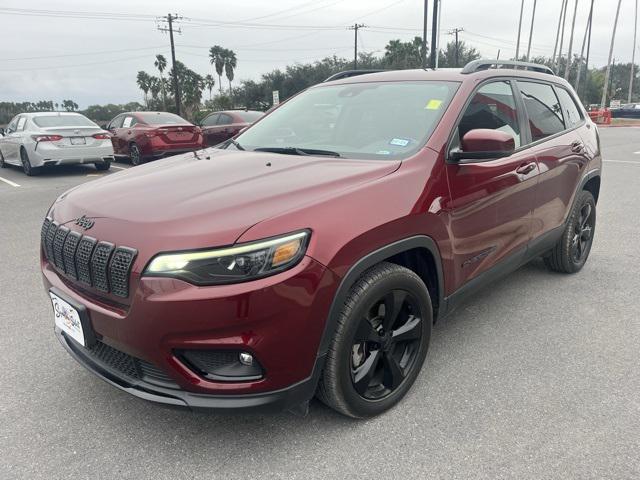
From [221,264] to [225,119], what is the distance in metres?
11.8

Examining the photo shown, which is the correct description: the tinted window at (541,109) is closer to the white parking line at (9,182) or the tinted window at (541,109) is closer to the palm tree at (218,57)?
the white parking line at (9,182)

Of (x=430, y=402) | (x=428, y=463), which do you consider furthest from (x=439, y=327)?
(x=428, y=463)

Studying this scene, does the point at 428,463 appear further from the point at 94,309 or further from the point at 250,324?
the point at 94,309

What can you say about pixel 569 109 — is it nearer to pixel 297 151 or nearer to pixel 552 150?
pixel 552 150

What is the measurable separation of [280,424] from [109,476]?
78 centimetres

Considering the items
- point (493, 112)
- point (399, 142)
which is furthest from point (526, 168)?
point (399, 142)

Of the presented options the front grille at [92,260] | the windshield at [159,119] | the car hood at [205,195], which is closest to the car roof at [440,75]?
the car hood at [205,195]

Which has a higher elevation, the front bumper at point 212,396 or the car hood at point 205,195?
the car hood at point 205,195

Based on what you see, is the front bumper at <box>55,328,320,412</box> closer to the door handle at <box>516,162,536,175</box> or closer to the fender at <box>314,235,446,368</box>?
the fender at <box>314,235,446,368</box>

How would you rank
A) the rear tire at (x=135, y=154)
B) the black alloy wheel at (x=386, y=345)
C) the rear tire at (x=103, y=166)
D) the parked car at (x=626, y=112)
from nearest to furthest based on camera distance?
the black alloy wheel at (x=386, y=345)
the rear tire at (x=103, y=166)
the rear tire at (x=135, y=154)
the parked car at (x=626, y=112)

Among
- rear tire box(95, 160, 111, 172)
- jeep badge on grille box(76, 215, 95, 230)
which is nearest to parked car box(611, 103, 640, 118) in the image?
rear tire box(95, 160, 111, 172)

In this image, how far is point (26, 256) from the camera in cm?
527

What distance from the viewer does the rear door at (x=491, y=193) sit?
278 cm

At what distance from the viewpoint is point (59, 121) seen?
11.4 m
